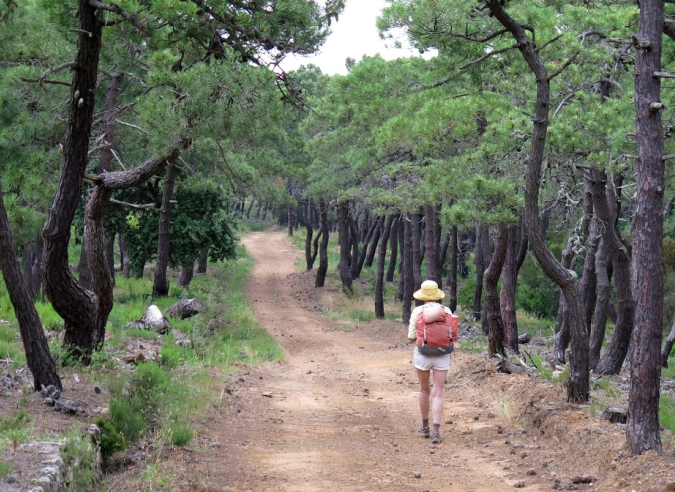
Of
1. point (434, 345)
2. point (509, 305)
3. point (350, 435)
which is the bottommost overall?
point (350, 435)

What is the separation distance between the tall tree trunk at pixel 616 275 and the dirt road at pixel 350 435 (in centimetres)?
369

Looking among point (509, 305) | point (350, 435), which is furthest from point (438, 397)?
point (509, 305)

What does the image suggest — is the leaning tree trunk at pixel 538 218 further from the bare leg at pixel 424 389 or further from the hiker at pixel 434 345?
the bare leg at pixel 424 389

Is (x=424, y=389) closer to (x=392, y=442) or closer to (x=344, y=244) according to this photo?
(x=392, y=442)

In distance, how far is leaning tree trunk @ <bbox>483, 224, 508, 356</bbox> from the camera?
1331cm

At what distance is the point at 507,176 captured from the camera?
13.1 m

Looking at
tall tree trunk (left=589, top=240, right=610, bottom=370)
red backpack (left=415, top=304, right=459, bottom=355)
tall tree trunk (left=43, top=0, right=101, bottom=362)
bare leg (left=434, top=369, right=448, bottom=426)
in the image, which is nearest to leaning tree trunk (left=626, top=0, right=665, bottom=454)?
red backpack (left=415, top=304, right=459, bottom=355)

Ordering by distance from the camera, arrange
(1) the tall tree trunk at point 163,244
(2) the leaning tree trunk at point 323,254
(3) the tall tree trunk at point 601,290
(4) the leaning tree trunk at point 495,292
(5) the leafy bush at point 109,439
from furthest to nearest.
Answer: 1. (2) the leaning tree trunk at point 323,254
2. (1) the tall tree trunk at point 163,244
3. (3) the tall tree trunk at point 601,290
4. (4) the leaning tree trunk at point 495,292
5. (5) the leafy bush at point 109,439

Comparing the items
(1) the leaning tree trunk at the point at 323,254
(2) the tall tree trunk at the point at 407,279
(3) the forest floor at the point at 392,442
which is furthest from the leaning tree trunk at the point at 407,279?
(1) the leaning tree trunk at the point at 323,254

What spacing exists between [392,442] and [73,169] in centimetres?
486

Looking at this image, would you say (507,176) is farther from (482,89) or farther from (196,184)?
(196,184)

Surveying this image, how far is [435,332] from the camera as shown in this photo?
29.0 feet

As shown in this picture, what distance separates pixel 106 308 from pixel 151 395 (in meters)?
2.39

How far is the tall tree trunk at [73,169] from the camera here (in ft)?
27.3
